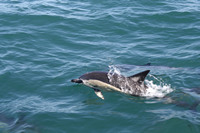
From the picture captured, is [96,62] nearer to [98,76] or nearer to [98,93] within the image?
[98,76]

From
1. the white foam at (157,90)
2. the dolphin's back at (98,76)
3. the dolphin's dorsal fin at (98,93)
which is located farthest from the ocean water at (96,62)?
the dolphin's back at (98,76)

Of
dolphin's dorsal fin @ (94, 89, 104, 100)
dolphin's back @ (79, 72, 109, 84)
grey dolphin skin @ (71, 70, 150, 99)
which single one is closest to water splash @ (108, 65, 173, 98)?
grey dolphin skin @ (71, 70, 150, 99)

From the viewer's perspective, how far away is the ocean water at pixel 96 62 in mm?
10250

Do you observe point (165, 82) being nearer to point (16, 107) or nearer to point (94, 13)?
point (16, 107)

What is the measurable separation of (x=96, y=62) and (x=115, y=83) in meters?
3.51

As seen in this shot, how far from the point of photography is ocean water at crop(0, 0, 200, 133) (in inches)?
404

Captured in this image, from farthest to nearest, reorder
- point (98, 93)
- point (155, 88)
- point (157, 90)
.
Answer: point (155, 88) < point (157, 90) < point (98, 93)

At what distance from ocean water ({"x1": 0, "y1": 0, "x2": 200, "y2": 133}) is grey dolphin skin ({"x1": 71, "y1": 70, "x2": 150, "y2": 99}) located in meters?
0.28

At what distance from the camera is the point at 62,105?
11.5 meters

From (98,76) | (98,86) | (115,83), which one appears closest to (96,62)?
(98,76)

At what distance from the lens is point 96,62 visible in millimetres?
15055

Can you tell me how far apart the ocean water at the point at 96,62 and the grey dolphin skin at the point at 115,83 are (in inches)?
10.9

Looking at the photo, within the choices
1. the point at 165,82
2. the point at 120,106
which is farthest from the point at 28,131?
the point at 165,82

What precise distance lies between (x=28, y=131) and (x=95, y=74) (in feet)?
11.6
